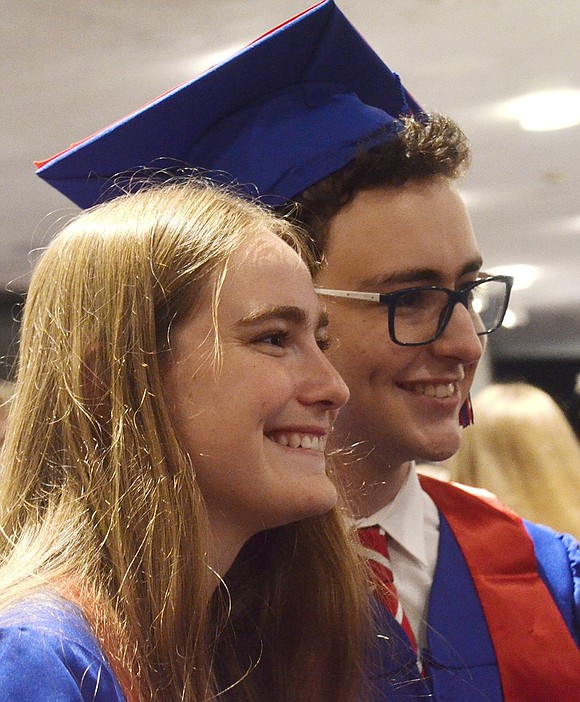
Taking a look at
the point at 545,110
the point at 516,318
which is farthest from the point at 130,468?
the point at 516,318

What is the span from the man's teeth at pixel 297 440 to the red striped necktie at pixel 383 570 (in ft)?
1.00

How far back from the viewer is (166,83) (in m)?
3.61

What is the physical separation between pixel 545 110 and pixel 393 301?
308 cm

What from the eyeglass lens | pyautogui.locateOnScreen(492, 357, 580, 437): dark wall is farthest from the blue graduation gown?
pyautogui.locateOnScreen(492, 357, 580, 437): dark wall

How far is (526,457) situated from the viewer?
222 cm

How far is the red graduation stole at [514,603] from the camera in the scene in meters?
1.34

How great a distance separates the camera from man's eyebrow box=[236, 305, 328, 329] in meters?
1.11

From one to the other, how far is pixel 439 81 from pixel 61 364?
2.92 m

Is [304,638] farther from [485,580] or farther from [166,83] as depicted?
[166,83]

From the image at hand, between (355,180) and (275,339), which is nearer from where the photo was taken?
(275,339)

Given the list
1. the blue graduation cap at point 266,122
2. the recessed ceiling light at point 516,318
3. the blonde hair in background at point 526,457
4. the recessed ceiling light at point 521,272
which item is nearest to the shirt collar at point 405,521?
the blue graduation cap at point 266,122

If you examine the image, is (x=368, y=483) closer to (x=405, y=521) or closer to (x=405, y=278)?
(x=405, y=521)

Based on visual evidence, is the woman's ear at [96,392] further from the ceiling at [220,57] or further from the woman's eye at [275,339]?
the ceiling at [220,57]

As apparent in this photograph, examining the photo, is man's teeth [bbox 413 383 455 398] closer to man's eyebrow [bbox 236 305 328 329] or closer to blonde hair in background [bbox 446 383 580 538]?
man's eyebrow [bbox 236 305 328 329]
